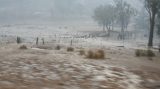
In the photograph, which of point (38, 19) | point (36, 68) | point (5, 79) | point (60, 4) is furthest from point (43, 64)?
point (60, 4)

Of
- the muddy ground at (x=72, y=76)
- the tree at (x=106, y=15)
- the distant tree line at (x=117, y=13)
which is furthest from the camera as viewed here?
the tree at (x=106, y=15)

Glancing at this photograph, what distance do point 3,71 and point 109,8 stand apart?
93402mm

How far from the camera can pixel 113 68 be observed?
36.9 ft

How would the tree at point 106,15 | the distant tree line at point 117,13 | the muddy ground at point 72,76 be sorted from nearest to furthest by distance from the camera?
the muddy ground at point 72,76 < the distant tree line at point 117,13 < the tree at point 106,15

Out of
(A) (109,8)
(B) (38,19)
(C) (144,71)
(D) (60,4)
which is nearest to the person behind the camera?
(C) (144,71)

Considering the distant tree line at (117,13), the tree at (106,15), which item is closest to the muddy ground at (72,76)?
the distant tree line at (117,13)

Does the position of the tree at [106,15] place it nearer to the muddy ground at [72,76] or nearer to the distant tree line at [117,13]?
the distant tree line at [117,13]

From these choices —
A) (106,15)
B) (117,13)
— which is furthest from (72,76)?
(106,15)

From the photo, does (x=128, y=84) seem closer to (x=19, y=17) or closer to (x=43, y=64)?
(x=43, y=64)

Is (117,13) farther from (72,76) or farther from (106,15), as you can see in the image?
(72,76)

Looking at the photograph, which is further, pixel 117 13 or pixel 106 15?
pixel 106 15

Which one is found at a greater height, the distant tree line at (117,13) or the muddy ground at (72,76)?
the distant tree line at (117,13)

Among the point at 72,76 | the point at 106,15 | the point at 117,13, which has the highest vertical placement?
the point at 117,13

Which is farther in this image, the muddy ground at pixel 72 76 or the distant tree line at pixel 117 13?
the distant tree line at pixel 117 13
